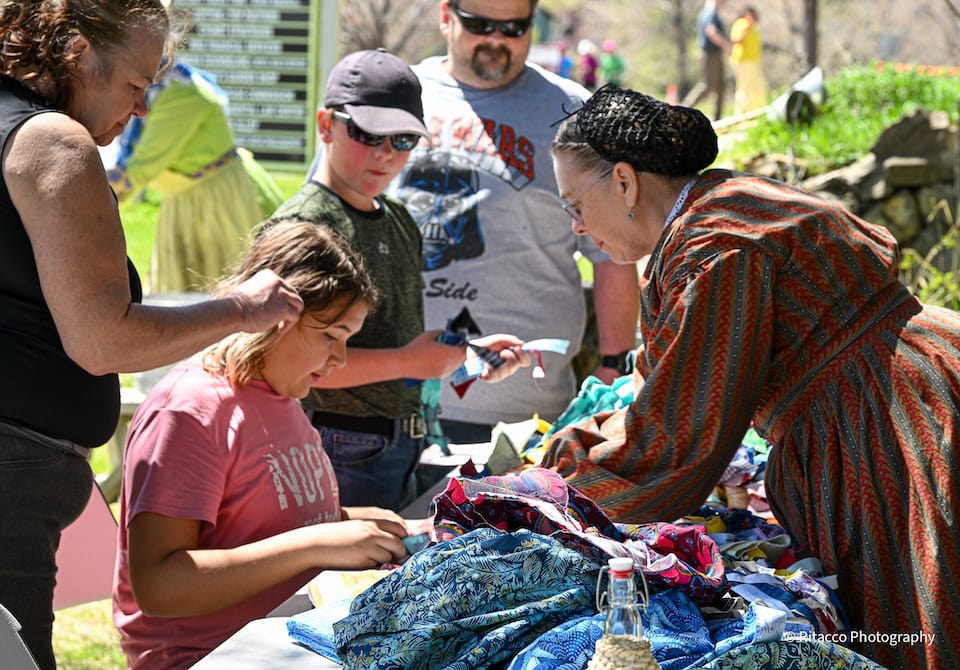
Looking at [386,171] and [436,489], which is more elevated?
[386,171]

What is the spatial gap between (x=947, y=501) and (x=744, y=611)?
1.53 feet

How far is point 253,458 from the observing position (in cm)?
243

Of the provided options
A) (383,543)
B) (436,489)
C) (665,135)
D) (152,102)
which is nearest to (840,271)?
(665,135)

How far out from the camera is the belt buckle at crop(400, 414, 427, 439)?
131 inches

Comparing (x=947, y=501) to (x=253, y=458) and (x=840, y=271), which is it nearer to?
(x=840, y=271)

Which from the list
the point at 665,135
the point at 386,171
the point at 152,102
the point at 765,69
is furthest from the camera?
the point at 765,69

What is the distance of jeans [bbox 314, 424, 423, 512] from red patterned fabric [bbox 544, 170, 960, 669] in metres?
1.04

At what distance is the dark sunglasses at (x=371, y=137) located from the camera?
3.23 meters

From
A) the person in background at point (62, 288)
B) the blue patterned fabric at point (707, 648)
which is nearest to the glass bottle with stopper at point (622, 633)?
the blue patterned fabric at point (707, 648)

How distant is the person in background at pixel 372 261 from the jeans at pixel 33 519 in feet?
3.17

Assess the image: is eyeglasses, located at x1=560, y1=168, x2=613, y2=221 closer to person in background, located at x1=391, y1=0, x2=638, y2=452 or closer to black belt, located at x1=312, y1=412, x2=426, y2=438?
black belt, located at x1=312, y1=412, x2=426, y2=438

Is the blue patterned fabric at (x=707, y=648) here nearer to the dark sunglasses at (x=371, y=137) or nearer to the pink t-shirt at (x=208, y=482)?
the pink t-shirt at (x=208, y=482)

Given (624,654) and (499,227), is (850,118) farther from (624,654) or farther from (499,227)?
(624,654)

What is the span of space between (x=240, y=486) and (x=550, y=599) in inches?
32.3
